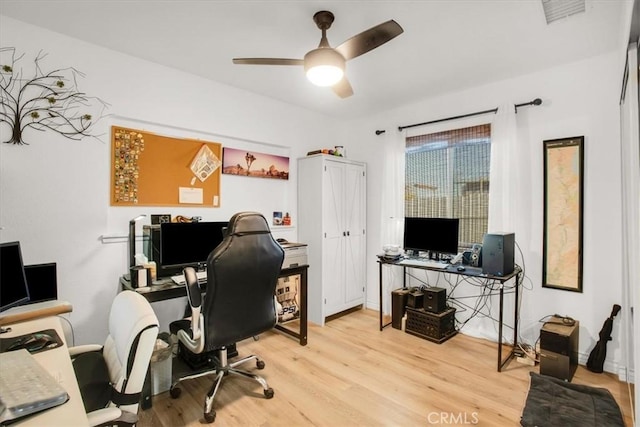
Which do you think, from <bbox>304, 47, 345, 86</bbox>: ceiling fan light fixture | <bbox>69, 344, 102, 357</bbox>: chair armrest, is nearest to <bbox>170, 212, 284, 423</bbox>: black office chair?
<bbox>69, 344, 102, 357</bbox>: chair armrest

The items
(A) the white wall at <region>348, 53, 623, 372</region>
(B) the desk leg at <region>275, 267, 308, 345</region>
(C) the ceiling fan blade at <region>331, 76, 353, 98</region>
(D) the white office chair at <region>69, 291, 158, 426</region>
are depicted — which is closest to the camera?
(D) the white office chair at <region>69, 291, 158, 426</region>

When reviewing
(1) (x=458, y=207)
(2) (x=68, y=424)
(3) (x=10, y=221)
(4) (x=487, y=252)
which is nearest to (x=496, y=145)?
(1) (x=458, y=207)

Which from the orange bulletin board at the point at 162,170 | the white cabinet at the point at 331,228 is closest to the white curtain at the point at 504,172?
the white cabinet at the point at 331,228

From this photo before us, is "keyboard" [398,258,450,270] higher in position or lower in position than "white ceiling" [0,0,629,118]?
lower

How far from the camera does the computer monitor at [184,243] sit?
2607mm

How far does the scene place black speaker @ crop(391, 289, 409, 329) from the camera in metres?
3.51

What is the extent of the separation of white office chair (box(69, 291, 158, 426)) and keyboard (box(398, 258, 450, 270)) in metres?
2.54

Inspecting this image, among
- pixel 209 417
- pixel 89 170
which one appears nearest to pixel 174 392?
pixel 209 417

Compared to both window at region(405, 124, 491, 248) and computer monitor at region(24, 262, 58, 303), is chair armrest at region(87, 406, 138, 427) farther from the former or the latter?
window at region(405, 124, 491, 248)

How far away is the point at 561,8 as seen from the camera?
6.65 feet

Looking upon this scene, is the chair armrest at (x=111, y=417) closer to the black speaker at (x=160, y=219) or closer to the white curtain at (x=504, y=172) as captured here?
the black speaker at (x=160, y=219)

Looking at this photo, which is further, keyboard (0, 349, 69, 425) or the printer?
the printer

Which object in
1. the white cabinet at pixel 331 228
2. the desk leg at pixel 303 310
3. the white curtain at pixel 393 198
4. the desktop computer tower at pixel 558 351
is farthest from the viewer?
the white curtain at pixel 393 198

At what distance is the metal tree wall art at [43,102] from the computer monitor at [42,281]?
0.89 m
